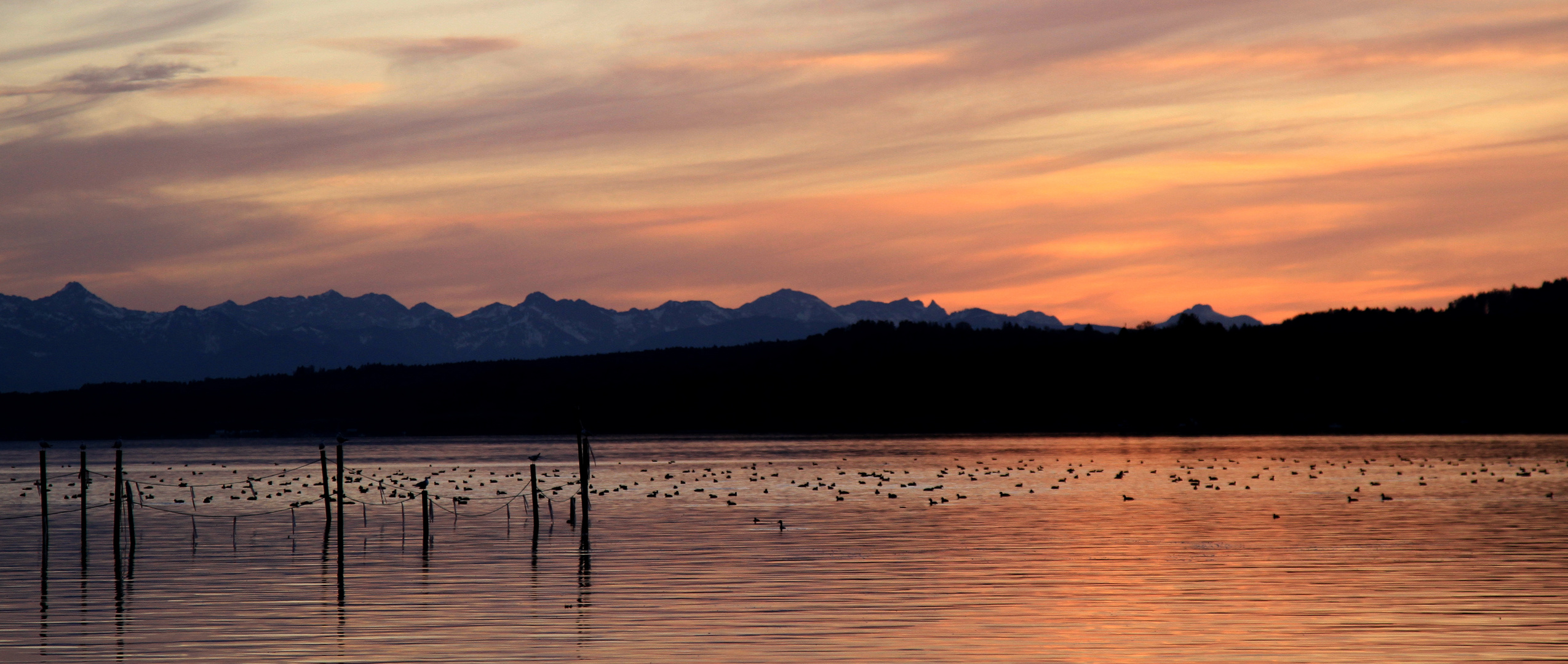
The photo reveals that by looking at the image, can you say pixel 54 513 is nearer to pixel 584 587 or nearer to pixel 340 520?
pixel 340 520

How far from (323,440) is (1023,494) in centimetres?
15828

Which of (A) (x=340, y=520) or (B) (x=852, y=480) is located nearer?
(A) (x=340, y=520)

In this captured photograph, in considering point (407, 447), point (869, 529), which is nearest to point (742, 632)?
point (869, 529)

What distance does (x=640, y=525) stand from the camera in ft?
153

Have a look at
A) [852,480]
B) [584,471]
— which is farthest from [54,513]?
[852,480]

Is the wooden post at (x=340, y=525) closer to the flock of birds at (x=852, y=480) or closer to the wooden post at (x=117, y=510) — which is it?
the wooden post at (x=117, y=510)

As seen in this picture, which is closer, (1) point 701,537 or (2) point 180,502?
(1) point 701,537

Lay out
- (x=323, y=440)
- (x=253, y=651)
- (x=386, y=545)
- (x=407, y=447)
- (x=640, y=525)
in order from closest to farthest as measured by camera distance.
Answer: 1. (x=253, y=651)
2. (x=386, y=545)
3. (x=640, y=525)
4. (x=407, y=447)
5. (x=323, y=440)

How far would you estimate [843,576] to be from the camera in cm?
3127

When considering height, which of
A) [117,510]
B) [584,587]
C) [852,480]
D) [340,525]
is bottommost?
[852,480]

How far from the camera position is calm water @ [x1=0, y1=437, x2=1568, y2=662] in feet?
74.2

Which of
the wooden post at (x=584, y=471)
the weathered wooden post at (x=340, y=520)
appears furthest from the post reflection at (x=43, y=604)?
the wooden post at (x=584, y=471)

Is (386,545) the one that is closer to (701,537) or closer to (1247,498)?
(701,537)

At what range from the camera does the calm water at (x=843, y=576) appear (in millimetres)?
22609
